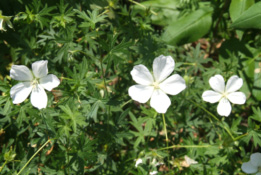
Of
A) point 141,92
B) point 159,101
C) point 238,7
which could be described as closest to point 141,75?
point 141,92

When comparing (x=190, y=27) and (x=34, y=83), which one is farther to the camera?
(x=190, y=27)

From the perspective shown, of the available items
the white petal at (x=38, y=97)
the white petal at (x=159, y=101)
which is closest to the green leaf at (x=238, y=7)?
the white petal at (x=159, y=101)

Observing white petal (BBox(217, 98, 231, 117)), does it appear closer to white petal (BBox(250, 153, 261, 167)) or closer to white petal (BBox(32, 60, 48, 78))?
white petal (BBox(250, 153, 261, 167))

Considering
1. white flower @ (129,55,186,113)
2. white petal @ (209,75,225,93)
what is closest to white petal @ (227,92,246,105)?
white petal @ (209,75,225,93)

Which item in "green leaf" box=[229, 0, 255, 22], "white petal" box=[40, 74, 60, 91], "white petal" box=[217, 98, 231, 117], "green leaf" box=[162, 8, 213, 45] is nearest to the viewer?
"white petal" box=[40, 74, 60, 91]

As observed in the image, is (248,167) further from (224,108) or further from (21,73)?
(21,73)

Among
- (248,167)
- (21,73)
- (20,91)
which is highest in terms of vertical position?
(21,73)

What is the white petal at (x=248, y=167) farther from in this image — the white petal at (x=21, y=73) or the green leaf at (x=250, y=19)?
the white petal at (x=21, y=73)

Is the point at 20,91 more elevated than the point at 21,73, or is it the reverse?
the point at 21,73
